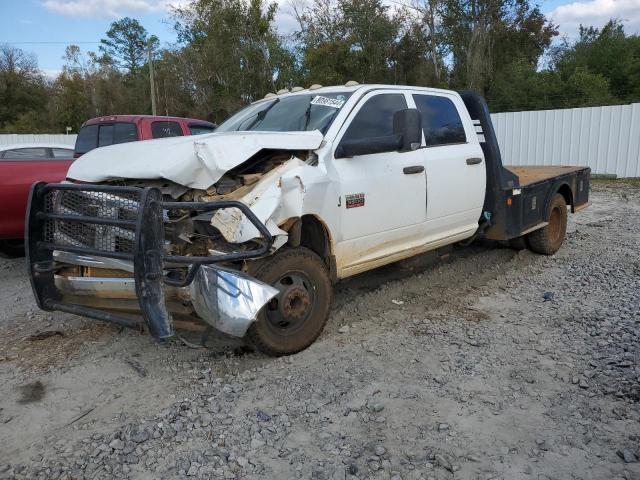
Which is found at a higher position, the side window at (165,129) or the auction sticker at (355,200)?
the side window at (165,129)

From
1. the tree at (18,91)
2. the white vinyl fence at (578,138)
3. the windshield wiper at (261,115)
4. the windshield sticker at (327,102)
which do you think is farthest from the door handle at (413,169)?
the tree at (18,91)

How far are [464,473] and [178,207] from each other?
7.17 ft

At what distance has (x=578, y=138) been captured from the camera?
16.3 metres

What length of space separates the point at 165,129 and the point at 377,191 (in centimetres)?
518

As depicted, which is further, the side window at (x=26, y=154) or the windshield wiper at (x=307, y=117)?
the side window at (x=26, y=154)

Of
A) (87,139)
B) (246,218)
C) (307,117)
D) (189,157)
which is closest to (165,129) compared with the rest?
(87,139)

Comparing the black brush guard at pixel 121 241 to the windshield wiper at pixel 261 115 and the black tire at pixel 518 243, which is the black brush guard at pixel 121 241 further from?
the black tire at pixel 518 243

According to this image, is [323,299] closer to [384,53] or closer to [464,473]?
[464,473]

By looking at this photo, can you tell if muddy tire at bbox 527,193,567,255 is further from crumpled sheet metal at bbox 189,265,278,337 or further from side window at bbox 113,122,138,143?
side window at bbox 113,122,138,143

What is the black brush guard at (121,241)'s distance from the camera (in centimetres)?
317

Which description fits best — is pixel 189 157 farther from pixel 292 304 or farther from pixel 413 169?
pixel 413 169

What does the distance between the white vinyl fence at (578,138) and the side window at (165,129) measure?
41.3 feet

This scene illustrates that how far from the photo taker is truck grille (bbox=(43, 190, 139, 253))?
3.40 m

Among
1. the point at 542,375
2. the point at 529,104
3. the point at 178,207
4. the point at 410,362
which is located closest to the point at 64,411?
the point at 178,207
